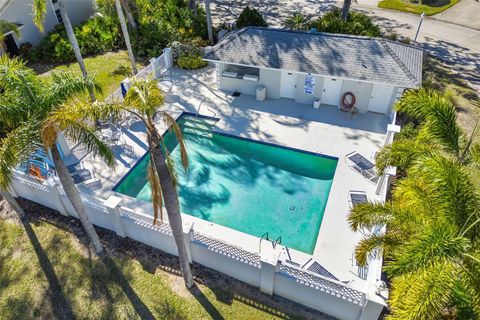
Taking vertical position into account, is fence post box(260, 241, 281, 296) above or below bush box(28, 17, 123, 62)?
below

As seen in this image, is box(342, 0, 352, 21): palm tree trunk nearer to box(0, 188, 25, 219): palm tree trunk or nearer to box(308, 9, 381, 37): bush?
box(308, 9, 381, 37): bush

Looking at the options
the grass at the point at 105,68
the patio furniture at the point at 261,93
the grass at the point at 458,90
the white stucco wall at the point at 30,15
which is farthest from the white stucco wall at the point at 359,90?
the white stucco wall at the point at 30,15

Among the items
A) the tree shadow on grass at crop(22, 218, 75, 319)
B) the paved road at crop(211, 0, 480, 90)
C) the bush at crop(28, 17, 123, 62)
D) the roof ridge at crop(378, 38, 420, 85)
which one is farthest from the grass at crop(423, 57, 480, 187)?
the bush at crop(28, 17, 123, 62)

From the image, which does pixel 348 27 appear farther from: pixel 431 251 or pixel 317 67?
pixel 431 251

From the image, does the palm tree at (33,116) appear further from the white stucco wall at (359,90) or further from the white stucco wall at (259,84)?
the white stucco wall at (359,90)

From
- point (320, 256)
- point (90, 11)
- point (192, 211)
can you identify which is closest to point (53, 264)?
point (192, 211)

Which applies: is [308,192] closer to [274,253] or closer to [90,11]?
[274,253]
